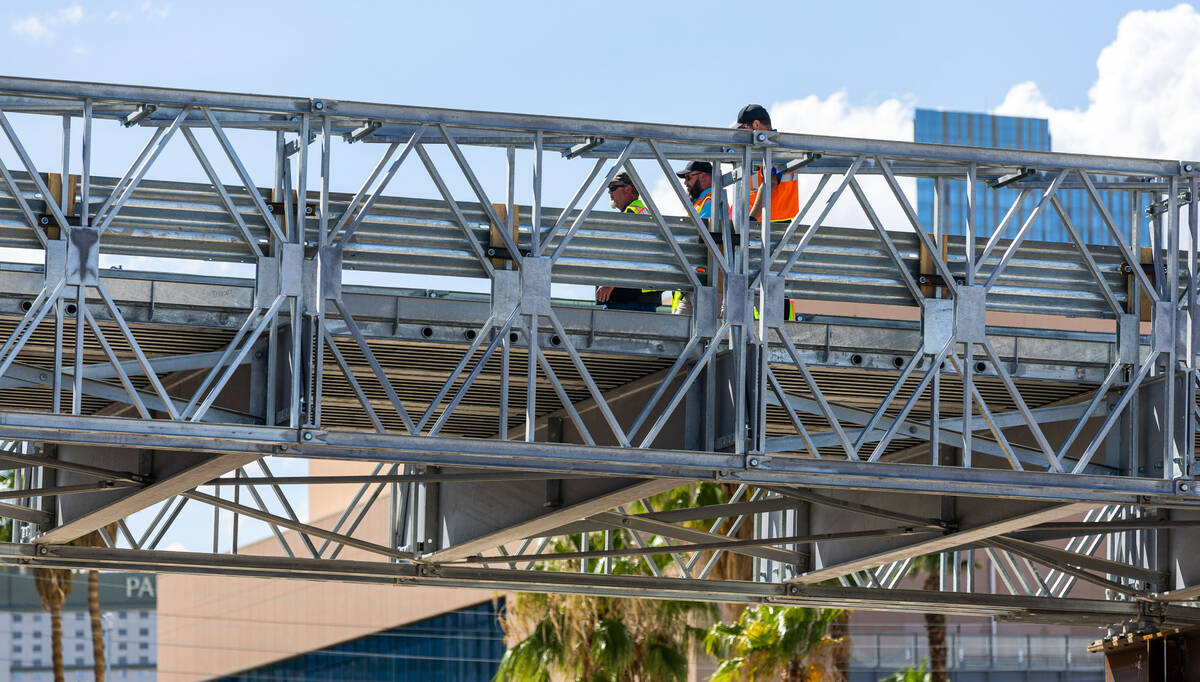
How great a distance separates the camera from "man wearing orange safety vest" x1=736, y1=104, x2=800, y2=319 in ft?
50.6

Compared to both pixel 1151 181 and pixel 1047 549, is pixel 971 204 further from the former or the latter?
pixel 1047 549

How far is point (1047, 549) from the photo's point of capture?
63.2 ft

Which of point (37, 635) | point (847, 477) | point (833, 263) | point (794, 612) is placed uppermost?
point (833, 263)

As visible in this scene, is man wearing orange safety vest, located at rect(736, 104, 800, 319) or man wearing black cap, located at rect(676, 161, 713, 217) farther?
man wearing black cap, located at rect(676, 161, 713, 217)

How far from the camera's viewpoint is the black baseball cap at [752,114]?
51.6 feet

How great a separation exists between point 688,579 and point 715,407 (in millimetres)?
6432

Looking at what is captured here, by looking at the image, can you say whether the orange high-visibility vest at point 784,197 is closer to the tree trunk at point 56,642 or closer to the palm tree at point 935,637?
the palm tree at point 935,637

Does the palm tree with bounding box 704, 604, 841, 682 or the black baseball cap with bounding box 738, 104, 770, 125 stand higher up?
the black baseball cap with bounding box 738, 104, 770, 125

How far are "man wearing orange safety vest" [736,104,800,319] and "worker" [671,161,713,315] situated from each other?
1.39 feet

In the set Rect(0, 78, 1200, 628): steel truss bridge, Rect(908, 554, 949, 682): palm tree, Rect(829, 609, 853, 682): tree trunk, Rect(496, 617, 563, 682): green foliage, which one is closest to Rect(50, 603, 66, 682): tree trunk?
Rect(496, 617, 563, 682): green foliage

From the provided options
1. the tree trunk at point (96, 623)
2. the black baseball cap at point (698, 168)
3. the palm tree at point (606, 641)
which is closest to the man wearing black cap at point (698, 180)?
the black baseball cap at point (698, 168)

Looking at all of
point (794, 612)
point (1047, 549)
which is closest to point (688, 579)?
point (1047, 549)

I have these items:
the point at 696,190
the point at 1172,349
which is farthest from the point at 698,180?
the point at 1172,349

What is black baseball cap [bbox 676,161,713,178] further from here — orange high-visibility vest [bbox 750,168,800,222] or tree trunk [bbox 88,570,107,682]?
tree trunk [bbox 88,570,107,682]
